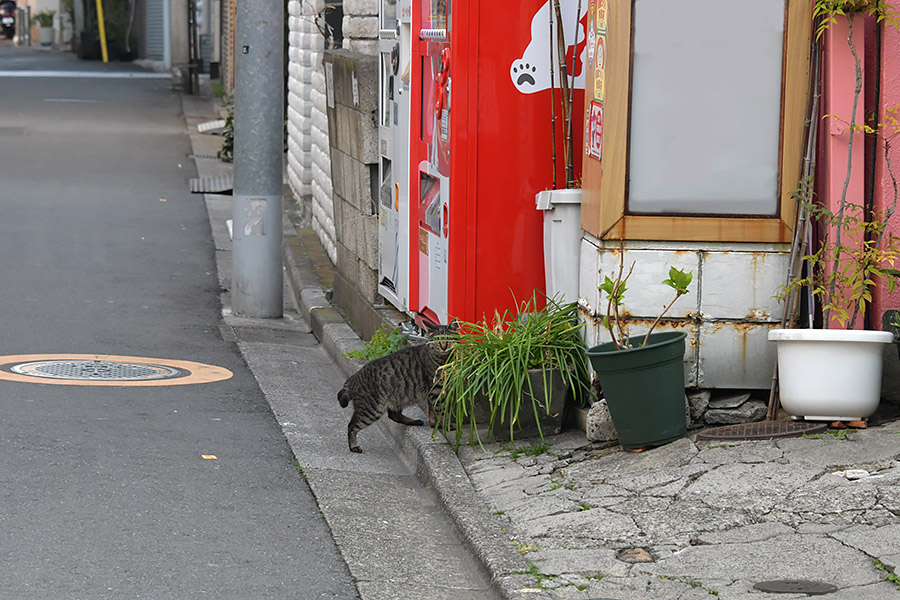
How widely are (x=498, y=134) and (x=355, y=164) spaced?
10.4 feet

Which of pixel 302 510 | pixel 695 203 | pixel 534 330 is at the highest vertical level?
pixel 695 203

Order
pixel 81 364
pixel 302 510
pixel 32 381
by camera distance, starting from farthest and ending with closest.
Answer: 1. pixel 81 364
2. pixel 32 381
3. pixel 302 510

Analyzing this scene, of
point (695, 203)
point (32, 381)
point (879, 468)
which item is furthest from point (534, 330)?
point (32, 381)

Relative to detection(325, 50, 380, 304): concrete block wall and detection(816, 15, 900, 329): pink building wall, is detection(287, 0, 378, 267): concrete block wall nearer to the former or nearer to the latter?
detection(325, 50, 380, 304): concrete block wall

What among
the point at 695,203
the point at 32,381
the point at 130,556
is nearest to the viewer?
the point at 130,556

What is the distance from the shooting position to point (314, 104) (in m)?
14.7

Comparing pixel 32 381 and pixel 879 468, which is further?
pixel 32 381

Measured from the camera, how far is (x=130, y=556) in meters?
5.16

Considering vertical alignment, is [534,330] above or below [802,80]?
below

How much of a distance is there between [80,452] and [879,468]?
12.5 ft

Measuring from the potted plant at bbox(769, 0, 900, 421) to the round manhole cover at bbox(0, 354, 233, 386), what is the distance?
4.05 meters

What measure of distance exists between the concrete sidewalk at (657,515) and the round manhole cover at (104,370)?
7.31 feet

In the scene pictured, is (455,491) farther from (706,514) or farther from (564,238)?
(564,238)

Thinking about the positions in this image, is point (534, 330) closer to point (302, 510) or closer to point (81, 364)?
point (302, 510)
